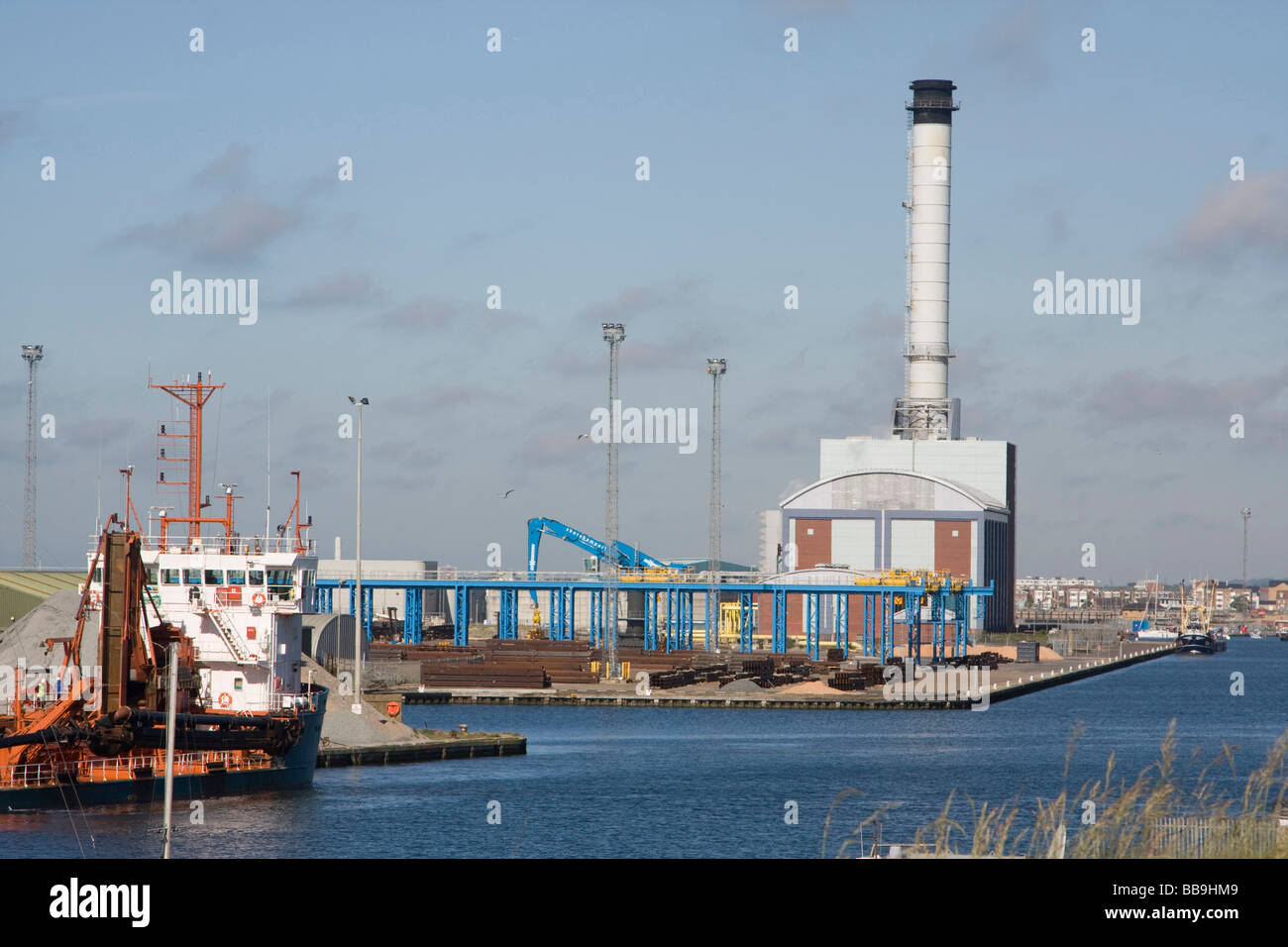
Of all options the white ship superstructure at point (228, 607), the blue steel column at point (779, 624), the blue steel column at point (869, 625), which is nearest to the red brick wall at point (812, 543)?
the blue steel column at point (869, 625)

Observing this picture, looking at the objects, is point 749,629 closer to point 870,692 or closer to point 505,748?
point 870,692

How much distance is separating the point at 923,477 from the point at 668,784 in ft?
310

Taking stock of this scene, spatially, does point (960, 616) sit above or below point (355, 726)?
above

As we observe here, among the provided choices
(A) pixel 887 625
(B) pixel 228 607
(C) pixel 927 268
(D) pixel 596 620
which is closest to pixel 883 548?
(A) pixel 887 625

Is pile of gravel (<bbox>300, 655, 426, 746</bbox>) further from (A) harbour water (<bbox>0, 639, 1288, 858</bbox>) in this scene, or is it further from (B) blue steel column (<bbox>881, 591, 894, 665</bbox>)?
(B) blue steel column (<bbox>881, 591, 894, 665</bbox>)

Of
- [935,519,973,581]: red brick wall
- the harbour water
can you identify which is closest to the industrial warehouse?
[935,519,973,581]: red brick wall

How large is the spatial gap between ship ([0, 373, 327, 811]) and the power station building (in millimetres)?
95194

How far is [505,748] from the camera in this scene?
6378 cm

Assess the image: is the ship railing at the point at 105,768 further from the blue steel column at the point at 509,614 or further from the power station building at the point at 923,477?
the power station building at the point at 923,477

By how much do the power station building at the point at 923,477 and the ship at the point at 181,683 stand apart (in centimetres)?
9519

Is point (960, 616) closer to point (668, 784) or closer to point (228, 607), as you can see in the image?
point (668, 784)

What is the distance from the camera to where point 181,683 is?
150 ft
